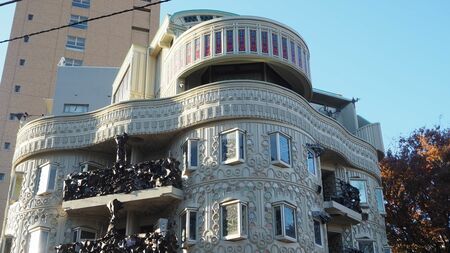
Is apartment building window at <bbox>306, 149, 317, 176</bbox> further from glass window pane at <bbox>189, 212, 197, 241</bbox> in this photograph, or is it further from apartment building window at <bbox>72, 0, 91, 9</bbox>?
apartment building window at <bbox>72, 0, 91, 9</bbox>

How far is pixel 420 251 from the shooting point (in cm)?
3662

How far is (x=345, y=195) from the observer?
2630cm

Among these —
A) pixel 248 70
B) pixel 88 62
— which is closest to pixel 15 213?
pixel 248 70

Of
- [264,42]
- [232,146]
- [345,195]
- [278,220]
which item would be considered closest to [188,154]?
[232,146]

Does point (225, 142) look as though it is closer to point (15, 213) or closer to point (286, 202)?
point (286, 202)

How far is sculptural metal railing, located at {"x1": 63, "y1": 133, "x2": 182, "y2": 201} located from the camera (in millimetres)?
23203

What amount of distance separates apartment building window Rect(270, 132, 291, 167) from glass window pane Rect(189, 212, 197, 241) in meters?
3.84

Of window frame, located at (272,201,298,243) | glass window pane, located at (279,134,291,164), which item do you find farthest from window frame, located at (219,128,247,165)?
window frame, located at (272,201,298,243)

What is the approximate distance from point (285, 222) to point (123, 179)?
698 centimetres

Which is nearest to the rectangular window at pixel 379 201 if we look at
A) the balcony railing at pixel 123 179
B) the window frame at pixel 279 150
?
the window frame at pixel 279 150

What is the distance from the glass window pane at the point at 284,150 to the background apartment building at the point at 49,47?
2672cm

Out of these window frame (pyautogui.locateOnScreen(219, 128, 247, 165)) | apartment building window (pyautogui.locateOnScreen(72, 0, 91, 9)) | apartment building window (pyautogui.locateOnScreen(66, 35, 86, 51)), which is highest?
apartment building window (pyautogui.locateOnScreen(72, 0, 91, 9))

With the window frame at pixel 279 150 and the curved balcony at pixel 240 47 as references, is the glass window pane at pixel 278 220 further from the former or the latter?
the curved balcony at pixel 240 47

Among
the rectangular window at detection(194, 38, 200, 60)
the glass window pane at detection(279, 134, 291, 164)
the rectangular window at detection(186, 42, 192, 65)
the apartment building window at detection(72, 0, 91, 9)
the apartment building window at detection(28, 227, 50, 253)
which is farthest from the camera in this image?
the apartment building window at detection(72, 0, 91, 9)
